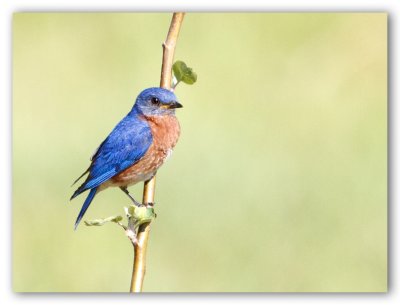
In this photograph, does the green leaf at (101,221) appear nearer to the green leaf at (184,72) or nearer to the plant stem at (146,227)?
the plant stem at (146,227)

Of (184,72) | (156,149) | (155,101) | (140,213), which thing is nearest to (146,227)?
(140,213)

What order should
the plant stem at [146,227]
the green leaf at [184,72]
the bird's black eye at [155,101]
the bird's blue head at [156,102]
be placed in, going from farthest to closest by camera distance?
1. the bird's black eye at [155,101]
2. the bird's blue head at [156,102]
3. the green leaf at [184,72]
4. the plant stem at [146,227]

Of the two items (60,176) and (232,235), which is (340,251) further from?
(60,176)

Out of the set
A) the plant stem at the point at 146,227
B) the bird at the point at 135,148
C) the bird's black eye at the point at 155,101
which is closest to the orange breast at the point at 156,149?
the bird at the point at 135,148

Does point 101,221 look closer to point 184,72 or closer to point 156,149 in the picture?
point 184,72

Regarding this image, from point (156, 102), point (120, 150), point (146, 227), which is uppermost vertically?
point (156, 102)

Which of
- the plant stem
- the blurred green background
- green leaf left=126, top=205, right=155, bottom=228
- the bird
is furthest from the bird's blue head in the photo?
the blurred green background

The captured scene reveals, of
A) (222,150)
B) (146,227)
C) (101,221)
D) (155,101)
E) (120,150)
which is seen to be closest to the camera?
(101,221)
